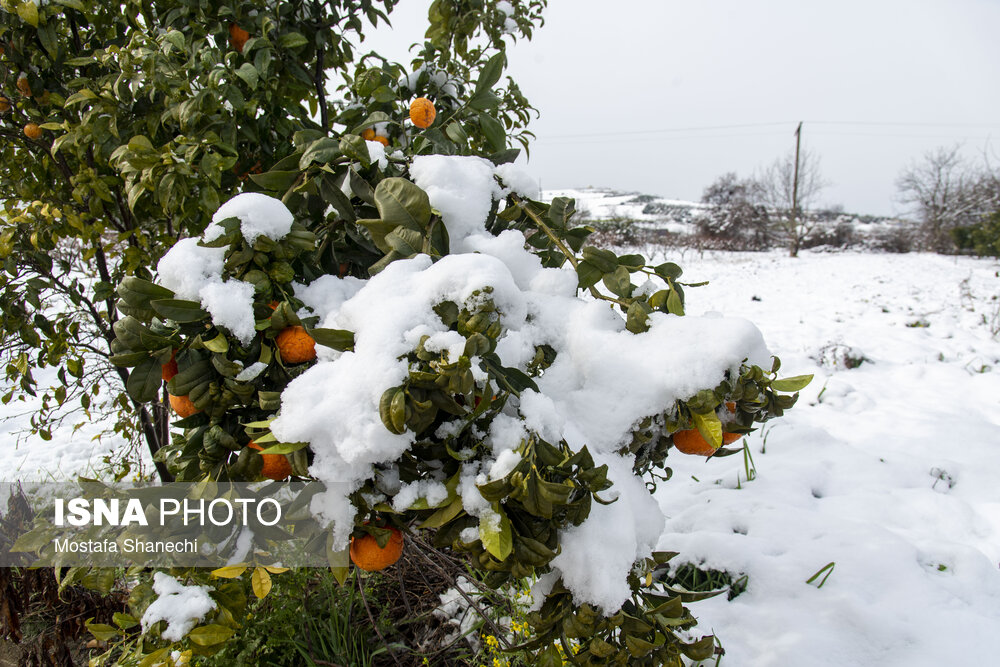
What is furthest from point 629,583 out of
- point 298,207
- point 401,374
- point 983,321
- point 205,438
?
point 983,321

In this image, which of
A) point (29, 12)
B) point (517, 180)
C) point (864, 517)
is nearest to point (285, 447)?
point (517, 180)

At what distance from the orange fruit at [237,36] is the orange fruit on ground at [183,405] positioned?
1024 millimetres

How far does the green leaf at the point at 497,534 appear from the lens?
0.55m

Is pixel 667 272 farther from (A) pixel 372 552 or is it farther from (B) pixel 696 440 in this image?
(A) pixel 372 552

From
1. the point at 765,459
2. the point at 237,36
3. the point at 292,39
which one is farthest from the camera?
the point at 765,459

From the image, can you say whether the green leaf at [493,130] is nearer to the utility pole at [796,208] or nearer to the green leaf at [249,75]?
the green leaf at [249,75]

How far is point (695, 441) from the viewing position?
739 mm

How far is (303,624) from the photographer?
141 centimetres

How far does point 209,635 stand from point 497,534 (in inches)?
18.2

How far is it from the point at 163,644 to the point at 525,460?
1.95 feet

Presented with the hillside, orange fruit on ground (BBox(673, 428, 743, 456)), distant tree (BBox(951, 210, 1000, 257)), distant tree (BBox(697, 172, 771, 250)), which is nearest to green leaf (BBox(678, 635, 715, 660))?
orange fruit on ground (BBox(673, 428, 743, 456))

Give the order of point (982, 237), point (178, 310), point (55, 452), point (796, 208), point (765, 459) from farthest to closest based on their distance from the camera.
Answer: point (796, 208), point (982, 237), point (55, 452), point (765, 459), point (178, 310)

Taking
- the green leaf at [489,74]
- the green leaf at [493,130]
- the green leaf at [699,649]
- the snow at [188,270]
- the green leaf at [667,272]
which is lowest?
the green leaf at [699,649]

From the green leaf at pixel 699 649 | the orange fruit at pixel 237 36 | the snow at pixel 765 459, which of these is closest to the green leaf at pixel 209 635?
the snow at pixel 765 459
